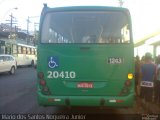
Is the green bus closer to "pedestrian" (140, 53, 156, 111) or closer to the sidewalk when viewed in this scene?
"pedestrian" (140, 53, 156, 111)

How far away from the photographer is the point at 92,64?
28.5ft

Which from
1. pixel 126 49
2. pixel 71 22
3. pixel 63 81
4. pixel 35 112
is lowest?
pixel 35 112

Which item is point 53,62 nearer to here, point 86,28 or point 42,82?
point 42,82

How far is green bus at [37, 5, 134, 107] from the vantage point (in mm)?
8609

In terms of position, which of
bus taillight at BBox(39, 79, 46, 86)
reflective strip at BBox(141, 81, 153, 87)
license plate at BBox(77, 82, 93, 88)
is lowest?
reflective strip at BBox(141, 81, 153, 87)

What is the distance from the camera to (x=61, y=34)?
898cm

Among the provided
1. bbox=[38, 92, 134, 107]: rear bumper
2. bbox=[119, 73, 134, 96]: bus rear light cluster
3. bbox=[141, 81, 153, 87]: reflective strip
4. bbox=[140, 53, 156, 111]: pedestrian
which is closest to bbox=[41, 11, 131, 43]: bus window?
bbox=[119, 73, 134, 96]: bus rear light cluster

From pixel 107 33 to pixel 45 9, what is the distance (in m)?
1.71

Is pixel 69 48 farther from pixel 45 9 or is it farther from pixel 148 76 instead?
pixel 148 76

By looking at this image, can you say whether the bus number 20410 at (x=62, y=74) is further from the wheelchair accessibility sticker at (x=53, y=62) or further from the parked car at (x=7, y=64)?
the parked car at (x=7, y=64)

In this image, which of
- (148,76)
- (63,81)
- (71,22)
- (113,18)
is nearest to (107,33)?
(113,18)

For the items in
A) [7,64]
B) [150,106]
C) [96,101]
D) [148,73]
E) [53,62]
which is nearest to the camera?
[96,101]

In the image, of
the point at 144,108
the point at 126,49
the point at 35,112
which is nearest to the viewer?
the point at 126,49

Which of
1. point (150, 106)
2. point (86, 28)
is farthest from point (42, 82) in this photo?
point (150, 106)
